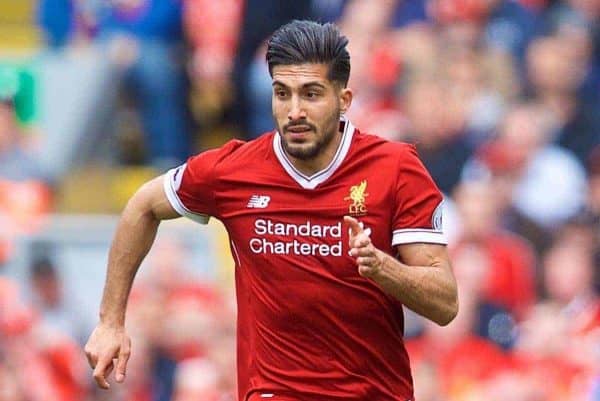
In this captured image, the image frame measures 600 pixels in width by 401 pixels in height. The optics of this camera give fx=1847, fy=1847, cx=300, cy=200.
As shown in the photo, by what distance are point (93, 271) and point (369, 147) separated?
5741 millimetres

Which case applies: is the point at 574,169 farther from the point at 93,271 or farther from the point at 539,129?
the point at 93,271

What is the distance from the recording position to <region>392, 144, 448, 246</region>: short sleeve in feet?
22.3

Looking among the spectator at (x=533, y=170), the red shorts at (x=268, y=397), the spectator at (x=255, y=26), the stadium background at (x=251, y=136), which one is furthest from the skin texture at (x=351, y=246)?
the spectator at (x=255, y=26)

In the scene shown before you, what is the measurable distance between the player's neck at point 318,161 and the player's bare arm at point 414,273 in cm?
44

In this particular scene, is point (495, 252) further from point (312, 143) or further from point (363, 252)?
point (363, 252)

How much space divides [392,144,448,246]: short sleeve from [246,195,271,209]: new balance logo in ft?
1.65

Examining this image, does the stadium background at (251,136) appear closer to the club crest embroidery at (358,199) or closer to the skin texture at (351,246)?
the skin texture at (351,246)

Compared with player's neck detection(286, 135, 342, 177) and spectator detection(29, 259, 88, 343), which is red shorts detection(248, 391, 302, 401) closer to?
player's neck detection(286, 135, 342, 177)

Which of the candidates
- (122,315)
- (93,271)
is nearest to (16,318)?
(93,271)

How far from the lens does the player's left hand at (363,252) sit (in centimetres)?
631

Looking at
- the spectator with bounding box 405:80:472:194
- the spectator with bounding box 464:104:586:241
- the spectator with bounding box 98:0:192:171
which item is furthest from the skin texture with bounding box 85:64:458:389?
the spectator with bounding box 98:0:192:171

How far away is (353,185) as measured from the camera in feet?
22.6

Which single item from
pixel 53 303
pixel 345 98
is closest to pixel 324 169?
pixel 345 98

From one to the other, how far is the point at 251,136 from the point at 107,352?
684cm
